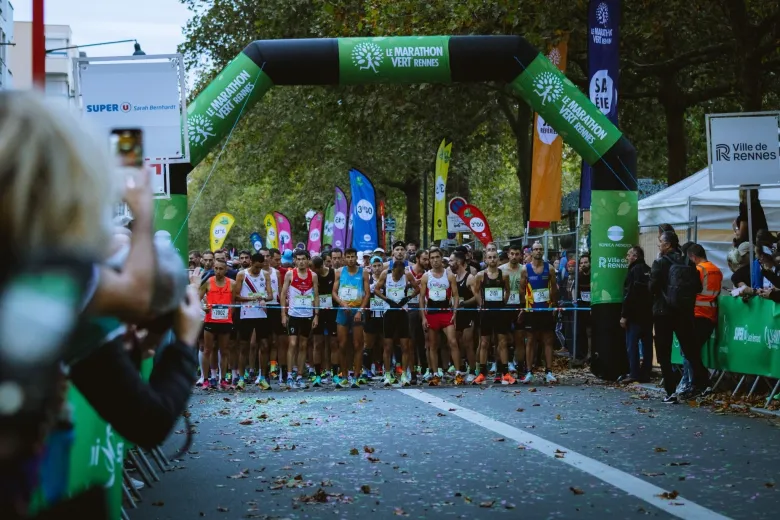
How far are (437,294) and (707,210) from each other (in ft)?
17.8

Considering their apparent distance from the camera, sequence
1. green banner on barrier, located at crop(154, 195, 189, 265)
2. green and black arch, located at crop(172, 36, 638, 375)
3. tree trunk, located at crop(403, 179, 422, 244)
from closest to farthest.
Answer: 1. green banner on barrier, located at crop(154, 195, 189, 265)
2. green and black arch, located at crop(172, 36, 638, 375)
3. tree trunk, located at crop(403, 179, 422, 244)

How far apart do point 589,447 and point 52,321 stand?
9.31 meters

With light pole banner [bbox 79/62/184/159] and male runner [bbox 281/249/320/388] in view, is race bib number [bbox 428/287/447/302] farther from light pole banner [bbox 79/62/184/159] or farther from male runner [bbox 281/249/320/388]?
light pole banner [bbox 79/62/184/159]

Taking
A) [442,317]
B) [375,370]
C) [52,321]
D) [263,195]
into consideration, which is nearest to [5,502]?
[52,321]

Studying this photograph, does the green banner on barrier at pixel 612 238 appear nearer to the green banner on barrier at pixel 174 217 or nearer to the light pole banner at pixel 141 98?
the green banner on barrier at pixel 174 217

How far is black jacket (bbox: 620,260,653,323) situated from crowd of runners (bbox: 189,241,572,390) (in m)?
1.68

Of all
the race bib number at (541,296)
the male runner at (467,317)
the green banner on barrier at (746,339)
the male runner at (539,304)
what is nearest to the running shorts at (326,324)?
the male runner at (467,317)

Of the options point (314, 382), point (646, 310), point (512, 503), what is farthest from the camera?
point (314, 382)

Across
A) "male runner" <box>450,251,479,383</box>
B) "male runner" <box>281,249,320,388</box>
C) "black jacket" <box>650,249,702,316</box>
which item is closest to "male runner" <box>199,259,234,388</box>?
"male runner" <box>281,249,320,388</box>

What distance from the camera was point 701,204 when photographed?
2123 cm

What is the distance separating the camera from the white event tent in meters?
21.2


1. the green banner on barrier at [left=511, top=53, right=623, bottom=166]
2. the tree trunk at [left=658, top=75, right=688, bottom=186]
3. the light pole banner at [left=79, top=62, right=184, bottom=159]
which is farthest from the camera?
the tree trunk at [left=658, top=75, right=688, bottom=186]

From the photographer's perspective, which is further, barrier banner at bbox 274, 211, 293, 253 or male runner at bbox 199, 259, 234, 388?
barrier banner at bbox 274, 211, 293, 253

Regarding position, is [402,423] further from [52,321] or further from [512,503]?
[52,321]
